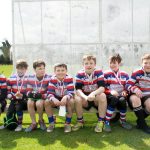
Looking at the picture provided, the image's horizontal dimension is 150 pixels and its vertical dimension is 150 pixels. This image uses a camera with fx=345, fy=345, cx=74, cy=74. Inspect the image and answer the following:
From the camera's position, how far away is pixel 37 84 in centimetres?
559

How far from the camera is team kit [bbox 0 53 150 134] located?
205 inches

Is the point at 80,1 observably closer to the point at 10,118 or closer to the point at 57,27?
the point at 57,27

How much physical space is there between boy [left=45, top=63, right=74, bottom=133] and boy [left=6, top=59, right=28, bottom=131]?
475mm

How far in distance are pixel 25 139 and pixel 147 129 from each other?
1.80 m

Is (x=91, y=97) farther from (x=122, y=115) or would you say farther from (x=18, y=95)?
(x=18, y=95)

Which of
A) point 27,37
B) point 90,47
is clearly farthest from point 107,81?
point 27,37

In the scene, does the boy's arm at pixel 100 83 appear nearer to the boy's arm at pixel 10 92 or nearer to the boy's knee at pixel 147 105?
the boy's knee at pixel 147 105

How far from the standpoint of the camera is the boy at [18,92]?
5502 mm

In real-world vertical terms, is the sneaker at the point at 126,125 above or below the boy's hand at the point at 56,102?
below

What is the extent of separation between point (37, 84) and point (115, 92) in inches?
50.0

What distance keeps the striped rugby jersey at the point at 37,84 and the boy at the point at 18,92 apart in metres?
0.10

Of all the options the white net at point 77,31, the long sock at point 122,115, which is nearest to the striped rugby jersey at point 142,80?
the long sock at point 122,115

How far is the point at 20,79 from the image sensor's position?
5.70m

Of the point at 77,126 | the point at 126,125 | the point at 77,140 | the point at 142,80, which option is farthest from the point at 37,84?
the point at 142,80
